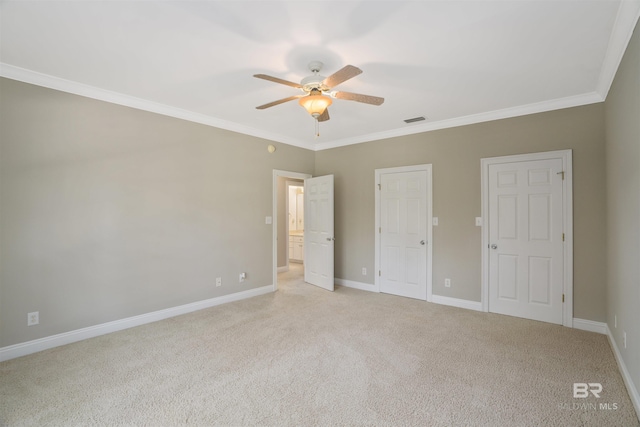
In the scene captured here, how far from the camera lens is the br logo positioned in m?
2.13

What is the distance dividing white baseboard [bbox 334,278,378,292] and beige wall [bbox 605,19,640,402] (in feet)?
9.49

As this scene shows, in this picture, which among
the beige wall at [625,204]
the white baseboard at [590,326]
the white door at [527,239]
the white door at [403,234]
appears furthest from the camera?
the white door at [403,234]

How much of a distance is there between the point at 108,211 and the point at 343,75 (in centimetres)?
287

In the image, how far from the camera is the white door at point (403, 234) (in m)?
4.46

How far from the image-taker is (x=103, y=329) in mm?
3170

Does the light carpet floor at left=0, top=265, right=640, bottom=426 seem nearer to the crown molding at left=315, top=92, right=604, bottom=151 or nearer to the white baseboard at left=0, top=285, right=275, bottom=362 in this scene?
the white baseboard at left=0, top=285, right=275, bottom=362

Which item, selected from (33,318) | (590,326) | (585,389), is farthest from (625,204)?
(33,318)

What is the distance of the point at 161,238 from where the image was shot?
362 centimetres

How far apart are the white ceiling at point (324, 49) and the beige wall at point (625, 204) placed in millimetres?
277

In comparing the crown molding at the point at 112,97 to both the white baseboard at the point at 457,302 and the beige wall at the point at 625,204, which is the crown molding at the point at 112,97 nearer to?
the white baseboard at the point at 457,302

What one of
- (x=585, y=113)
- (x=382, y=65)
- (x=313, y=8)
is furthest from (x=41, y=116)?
(x=585, y=113)

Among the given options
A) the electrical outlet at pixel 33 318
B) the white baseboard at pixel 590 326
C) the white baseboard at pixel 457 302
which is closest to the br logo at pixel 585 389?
the white baseboard at pixel 590 326

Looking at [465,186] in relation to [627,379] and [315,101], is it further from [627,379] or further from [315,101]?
[315,101]

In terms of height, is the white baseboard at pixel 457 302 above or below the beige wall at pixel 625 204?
below
